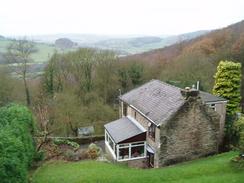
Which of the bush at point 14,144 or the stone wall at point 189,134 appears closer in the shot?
the bush at point 14,144

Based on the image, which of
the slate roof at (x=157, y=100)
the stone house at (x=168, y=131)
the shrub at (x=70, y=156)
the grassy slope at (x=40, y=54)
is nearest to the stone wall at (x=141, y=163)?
the stone house at (x=168, y=131)

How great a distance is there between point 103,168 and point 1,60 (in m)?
28.9

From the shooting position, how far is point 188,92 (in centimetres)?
2380

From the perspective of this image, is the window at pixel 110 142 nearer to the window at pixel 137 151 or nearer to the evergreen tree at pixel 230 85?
the window at pixel 137 151

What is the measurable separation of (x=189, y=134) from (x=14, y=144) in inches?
581

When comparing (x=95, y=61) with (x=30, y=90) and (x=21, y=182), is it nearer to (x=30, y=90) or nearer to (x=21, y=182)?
(x=30, y=90)

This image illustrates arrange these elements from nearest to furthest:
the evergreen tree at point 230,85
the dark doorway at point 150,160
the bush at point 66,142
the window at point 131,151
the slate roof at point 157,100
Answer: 1. the slate roof at point 157,100
2. the dark doorway at point 150,160
3. the window at point 131,151
4. the bush at point 66,142
5. the evergreen tree at point 230,85

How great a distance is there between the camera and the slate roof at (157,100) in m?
24.0

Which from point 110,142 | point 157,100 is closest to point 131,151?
point 110,142

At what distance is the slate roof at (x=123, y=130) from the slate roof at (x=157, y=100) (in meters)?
1.78

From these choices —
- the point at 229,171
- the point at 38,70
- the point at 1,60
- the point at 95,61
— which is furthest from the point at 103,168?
the point at 38,70

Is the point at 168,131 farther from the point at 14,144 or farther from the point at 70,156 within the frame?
the point at 14,144

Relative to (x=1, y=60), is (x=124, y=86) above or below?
below

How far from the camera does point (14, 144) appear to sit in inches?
Answer: 626
